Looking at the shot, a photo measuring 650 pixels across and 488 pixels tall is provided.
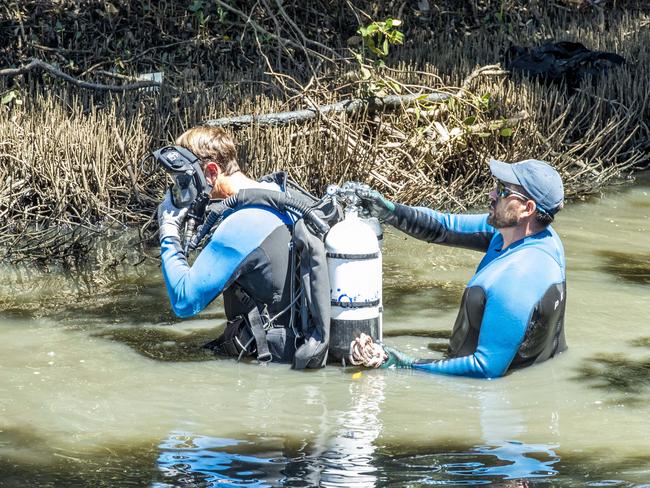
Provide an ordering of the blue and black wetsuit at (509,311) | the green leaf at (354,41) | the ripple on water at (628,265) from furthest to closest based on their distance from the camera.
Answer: the green leaf at (354,41) → the ripple on water at (628,265) → the blue and black wetsuit at (509,311)

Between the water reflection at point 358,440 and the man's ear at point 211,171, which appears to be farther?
the man's ear at point 211,171

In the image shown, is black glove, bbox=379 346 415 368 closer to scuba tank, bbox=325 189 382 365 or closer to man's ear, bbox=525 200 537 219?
Result: scuba tank, bbox=325 189 382 365

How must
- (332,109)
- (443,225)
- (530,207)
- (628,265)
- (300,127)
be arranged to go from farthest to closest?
(332,109) → (300,127) → (628,265) → (443,225) → (530,207)

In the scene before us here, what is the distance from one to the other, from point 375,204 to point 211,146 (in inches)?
35.6

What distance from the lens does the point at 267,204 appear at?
5707 mm

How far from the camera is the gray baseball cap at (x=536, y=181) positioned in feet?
18.5

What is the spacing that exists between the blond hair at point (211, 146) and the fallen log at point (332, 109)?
416cm

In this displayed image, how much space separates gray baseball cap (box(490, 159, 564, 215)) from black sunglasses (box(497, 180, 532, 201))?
0.11 feet

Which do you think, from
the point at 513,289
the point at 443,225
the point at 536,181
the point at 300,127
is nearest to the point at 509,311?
the point at 513,289

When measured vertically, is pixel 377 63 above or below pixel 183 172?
above

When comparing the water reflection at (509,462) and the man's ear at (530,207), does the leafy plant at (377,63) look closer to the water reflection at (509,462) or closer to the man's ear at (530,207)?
the man's ear at (530,207)

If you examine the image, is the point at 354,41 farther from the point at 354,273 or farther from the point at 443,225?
the point at 354,273

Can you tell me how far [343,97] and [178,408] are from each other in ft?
19.6

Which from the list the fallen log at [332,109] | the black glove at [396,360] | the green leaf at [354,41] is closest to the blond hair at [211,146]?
the black glove at [396,360]
